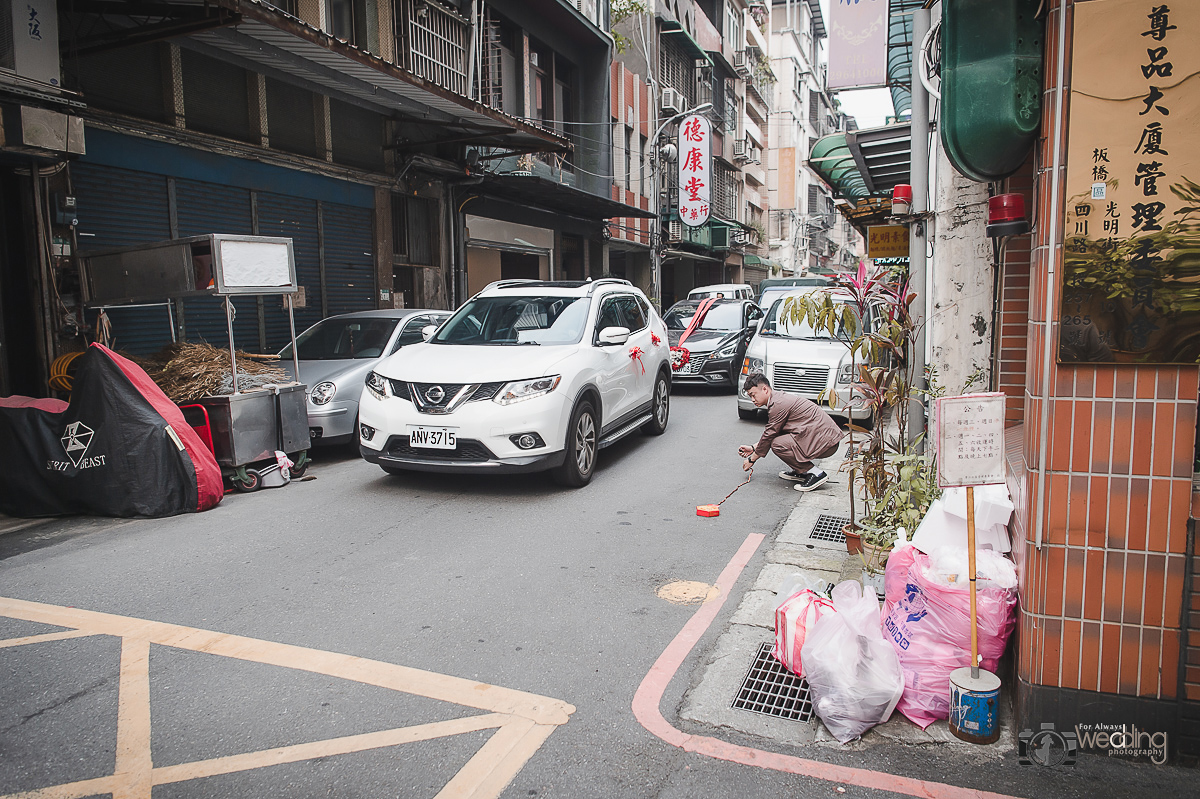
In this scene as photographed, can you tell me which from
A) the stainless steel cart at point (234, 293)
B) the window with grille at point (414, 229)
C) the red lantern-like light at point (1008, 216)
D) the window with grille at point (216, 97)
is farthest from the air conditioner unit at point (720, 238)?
the red lantern-like light at point (1008, 216)

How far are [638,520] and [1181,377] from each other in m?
3.98

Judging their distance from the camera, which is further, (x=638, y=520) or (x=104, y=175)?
(x=104, y=175)

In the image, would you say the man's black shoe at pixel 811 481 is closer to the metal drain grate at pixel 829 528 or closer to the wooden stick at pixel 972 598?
the metal drain grate at pixel 829 528

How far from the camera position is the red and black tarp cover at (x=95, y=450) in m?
6.07

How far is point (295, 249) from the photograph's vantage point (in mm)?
12500

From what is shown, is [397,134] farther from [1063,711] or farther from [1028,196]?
[1063,711]

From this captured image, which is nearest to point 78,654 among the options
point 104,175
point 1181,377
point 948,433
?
point 948,433

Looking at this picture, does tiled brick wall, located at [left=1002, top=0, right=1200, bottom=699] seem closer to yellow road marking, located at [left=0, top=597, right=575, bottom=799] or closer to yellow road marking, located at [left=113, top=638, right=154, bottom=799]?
yellow road marking, located at [left=0, top=597, right=575, bottom=799]

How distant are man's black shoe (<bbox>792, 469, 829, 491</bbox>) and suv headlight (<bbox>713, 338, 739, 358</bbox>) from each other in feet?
19.4

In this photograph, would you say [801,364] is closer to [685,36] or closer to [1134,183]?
[1134,183]

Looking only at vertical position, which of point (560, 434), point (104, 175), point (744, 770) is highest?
point (104, 175)

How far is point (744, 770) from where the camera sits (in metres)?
2.78

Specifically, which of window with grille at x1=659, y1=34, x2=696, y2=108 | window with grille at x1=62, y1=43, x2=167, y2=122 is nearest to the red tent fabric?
window with grille at x1=62, y1=43, x2=167, y2=122

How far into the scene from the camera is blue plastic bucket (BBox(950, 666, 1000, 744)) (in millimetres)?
2840
